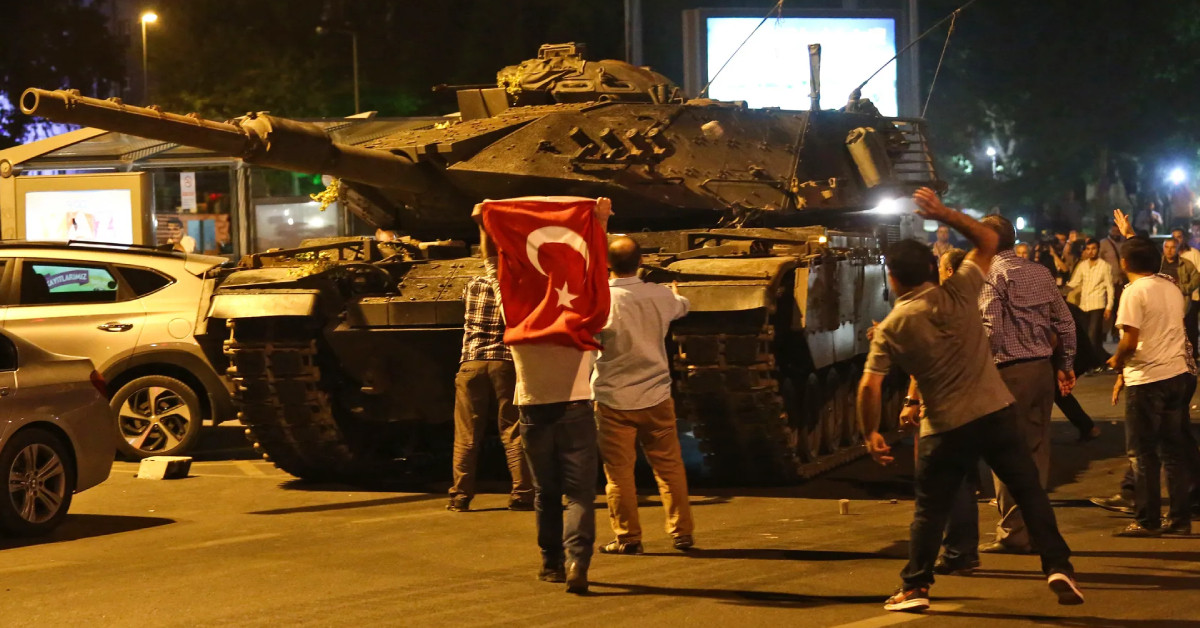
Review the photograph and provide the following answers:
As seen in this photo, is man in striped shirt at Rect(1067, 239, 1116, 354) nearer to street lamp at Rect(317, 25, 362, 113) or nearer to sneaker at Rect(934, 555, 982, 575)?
sneaker at Rect(934, 555, 982, 575)

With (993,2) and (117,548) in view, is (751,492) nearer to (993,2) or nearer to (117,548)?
(117,548)

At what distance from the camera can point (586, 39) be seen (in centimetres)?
3600

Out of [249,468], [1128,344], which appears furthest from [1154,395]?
[249,468]

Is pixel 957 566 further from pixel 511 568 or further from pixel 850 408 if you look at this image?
pixel 850 408

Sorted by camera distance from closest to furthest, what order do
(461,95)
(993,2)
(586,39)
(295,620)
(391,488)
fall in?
1. (295,620)
2. (391,488)
3. (461,95)
4. (586,39)
5. (993,2)

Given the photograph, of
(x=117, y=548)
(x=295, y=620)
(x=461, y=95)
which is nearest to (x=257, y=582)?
(x=295, y=620)

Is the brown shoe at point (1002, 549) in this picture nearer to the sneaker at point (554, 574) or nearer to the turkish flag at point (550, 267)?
the sneaker at point (554, 574)

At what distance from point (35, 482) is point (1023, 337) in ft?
18.2

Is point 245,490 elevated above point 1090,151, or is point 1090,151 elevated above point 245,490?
point 1090,151

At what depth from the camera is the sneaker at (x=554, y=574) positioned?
771cm

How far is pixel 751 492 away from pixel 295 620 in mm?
4407

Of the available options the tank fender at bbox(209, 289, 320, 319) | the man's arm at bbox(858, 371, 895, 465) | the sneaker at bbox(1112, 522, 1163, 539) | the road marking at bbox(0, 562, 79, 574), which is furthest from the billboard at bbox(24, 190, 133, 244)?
the man's arm at bbox(858, 371, 895, 465)

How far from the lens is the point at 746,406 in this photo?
403 inches

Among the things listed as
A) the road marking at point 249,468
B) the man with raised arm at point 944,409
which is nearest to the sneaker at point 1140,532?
the man with raised arm at point 944,409
